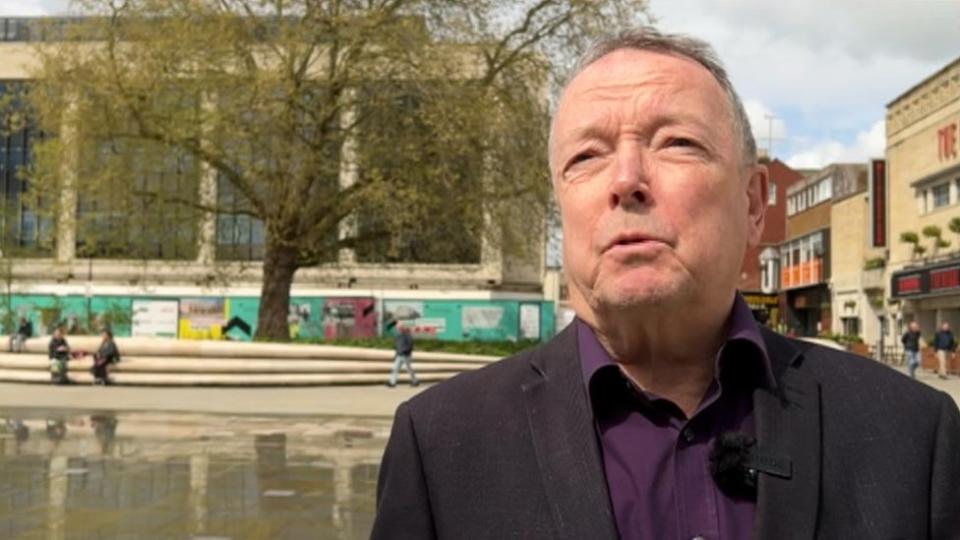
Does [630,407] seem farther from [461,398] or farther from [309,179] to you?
[309,179]

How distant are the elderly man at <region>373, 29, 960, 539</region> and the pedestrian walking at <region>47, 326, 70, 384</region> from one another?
23804mm

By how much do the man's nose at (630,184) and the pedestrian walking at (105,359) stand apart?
23147 millimetres

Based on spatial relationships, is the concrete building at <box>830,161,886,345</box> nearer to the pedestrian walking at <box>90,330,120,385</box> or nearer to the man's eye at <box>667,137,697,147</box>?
the pedestrian walking at <box>90,330,120,385</box>

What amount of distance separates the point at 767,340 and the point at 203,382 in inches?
916

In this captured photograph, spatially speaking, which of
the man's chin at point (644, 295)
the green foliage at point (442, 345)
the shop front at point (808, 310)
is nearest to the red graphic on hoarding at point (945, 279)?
the green foliage at point (442, 345)

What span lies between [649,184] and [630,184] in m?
0.04

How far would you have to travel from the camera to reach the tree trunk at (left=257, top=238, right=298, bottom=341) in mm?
25562

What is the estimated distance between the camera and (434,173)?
23031 mm

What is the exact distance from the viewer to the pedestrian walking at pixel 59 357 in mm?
23547

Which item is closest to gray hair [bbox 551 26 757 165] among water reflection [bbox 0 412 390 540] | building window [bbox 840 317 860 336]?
water reflection [bbox 0 412 390 540]

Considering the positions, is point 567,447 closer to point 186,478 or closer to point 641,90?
point 641,90

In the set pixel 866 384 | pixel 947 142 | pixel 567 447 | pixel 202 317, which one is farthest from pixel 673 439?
pixel 202 317

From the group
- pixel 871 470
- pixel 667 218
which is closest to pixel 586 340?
pixel 667 218

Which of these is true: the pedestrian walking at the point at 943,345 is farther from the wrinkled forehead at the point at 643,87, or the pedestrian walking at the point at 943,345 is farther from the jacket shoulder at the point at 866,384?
the wrinkled forehead at the point at 643,87
